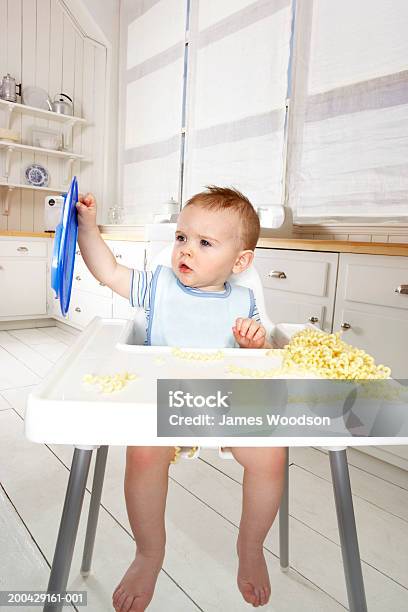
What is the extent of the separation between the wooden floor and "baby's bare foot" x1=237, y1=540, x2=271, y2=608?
0.13 metres

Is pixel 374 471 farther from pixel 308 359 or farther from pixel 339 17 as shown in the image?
pixel 339 17

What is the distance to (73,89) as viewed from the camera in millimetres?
4207

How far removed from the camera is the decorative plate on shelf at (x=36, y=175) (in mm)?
4016

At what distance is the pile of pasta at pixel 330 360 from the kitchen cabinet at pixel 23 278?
338 cm

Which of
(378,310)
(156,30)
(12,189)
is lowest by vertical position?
(378,310)

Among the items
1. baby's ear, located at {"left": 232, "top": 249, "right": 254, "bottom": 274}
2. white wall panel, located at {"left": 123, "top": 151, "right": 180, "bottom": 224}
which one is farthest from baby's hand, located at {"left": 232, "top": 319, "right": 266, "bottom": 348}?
white wall panel, located at {"left": 123, "top": 151, "right": 180, "bottom": 224}

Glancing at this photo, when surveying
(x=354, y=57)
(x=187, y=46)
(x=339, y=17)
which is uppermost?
(x=187, y=46)

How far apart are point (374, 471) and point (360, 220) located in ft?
4.29

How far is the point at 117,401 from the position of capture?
48 centimetres

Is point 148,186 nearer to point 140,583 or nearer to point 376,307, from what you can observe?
point 376,307

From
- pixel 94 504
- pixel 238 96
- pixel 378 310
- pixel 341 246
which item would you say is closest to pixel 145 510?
pixel 94 504

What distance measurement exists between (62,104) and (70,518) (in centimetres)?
409

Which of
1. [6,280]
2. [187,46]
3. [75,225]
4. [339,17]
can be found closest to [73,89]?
[187,46]

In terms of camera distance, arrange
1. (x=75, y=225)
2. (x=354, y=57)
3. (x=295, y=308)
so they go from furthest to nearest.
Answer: (x=354, y=57)
(x=295, y=308)
(x=75, y=225)
